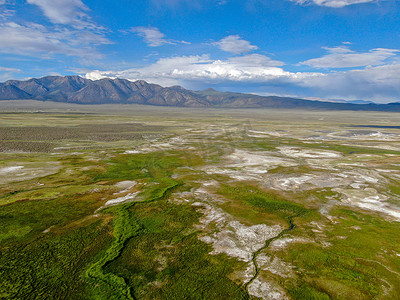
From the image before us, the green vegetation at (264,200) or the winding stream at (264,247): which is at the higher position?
the winding stream at (264,247)

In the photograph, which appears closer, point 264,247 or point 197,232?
point 264,247

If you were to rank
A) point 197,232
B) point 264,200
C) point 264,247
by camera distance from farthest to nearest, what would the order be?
point 264,200 < point 197,232 < point 264,247

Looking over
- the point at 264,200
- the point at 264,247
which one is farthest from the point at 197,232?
the point at 264,200

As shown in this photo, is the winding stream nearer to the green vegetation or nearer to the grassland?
the grassland

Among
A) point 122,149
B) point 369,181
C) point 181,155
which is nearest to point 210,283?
point 369,181

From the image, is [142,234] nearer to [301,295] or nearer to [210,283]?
[210,283]

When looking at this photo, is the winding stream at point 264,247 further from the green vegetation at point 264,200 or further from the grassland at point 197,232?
the green vegetation at point 264,200

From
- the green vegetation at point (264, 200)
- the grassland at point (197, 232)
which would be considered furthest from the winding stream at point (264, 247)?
the green vegetation at point (264, 200)

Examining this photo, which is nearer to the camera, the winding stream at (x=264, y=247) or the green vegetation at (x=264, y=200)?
the winding stream at (x=264, y=247)

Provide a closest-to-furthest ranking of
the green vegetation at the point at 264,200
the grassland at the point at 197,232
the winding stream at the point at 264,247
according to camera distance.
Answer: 1. the grassland at the point at 197,232
2. the winding stream at the point at 264,247
3. the green vegetation at the point at 264,200

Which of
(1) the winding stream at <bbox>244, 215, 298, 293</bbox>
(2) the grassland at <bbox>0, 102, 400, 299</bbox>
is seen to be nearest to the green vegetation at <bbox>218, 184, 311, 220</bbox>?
(2) the grassland at <bbox>0, 102, 400, 299</bbox>

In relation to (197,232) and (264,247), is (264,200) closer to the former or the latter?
(264,247)
